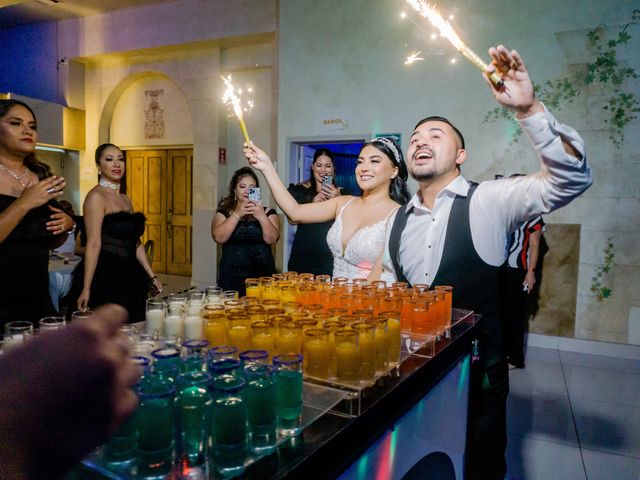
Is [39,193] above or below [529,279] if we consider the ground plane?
above

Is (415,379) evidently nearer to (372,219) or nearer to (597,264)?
(372,219)

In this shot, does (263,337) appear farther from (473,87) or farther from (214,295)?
(473,87)

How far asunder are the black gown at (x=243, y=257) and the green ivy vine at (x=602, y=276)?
12.3 ft

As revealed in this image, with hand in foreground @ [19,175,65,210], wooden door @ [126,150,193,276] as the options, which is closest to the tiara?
hand in foreground @ [19,175,65,210]

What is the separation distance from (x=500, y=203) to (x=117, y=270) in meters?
2.58

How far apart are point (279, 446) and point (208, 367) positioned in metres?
0.24

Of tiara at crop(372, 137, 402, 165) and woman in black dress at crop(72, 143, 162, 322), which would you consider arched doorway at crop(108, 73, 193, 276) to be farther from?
tiara at crop(372, 137, 402, 165)

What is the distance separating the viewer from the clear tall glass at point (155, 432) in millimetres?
870

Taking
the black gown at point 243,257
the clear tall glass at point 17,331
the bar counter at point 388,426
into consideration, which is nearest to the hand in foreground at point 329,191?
the black gown at point 243,257

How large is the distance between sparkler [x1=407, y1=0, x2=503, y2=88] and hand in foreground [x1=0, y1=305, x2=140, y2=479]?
4.51 ft

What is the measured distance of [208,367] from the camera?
109 centimetres

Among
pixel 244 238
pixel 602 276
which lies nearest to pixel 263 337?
pixel 244 238

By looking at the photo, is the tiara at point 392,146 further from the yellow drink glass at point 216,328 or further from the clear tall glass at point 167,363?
the clear tall glass at point 167,363

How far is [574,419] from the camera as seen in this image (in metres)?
3.51
